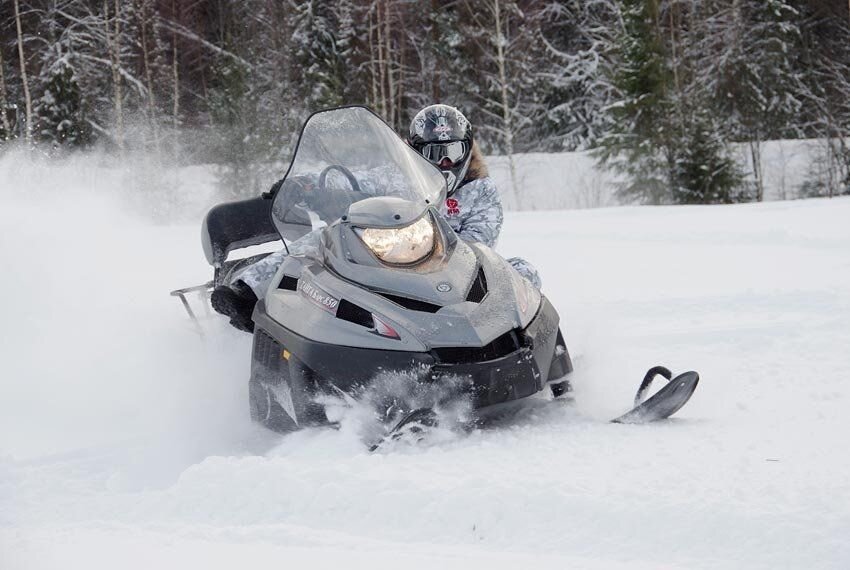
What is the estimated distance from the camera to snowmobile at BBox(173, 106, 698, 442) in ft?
11.3

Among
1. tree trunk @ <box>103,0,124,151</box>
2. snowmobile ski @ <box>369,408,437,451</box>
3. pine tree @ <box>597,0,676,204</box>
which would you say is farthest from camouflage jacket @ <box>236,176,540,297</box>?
tree trunk @ <box>103,0,124,151</box>

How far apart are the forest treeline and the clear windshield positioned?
674 inches

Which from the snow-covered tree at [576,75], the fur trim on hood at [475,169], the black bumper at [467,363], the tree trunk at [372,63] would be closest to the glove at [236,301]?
the black bumper at [467,363]

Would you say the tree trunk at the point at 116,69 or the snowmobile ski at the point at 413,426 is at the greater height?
the tree trunk at the point at 116,69

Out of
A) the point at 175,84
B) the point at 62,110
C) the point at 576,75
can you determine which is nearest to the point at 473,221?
the point at 62,110

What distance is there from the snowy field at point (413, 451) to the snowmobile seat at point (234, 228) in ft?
1.36

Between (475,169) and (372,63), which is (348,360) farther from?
(372,63)

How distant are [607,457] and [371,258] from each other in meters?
1.17

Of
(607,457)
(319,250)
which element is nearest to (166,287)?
(319,250)

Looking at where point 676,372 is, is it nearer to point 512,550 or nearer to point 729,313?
point 729,313

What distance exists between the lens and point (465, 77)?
26031 millimetres

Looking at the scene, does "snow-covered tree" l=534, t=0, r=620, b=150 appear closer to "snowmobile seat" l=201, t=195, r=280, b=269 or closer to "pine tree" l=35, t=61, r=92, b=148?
"pine tree" l=35, t=61, r=92, b=148

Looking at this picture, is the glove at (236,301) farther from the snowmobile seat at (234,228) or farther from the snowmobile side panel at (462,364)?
the snowmobile seat at (234,228)

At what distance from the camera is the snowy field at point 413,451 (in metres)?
2.62
